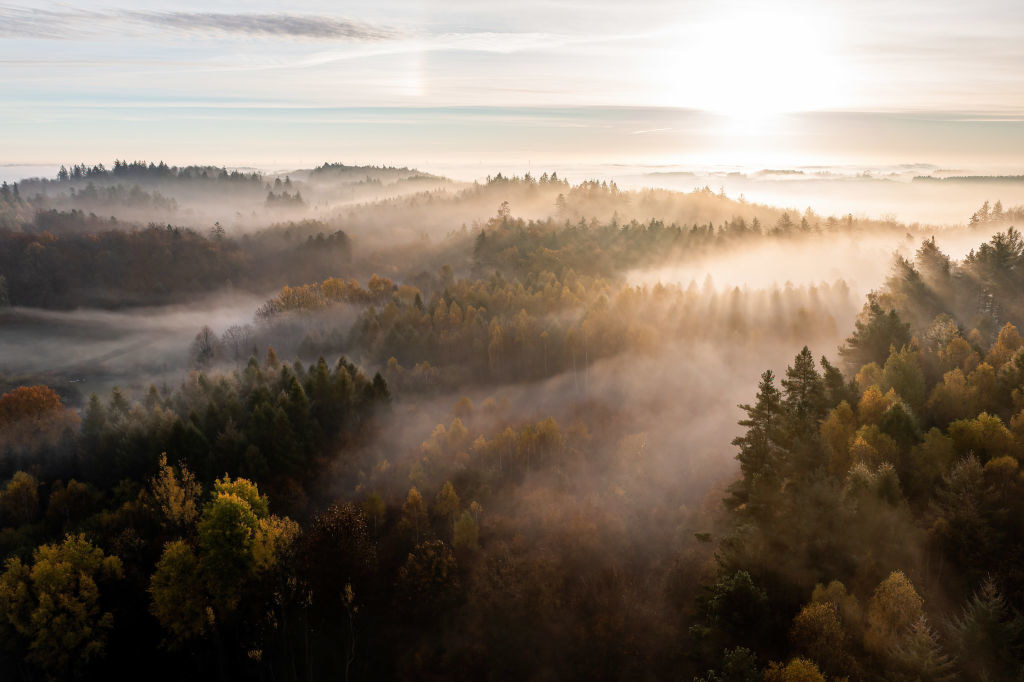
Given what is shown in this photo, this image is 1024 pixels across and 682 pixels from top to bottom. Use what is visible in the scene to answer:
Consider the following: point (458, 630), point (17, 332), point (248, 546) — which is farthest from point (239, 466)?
point (17, 332)

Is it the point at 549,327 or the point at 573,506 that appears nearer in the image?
the point at 573,506

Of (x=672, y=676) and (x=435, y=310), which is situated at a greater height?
(x=435, y=310)

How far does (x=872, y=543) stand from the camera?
40.2 meters

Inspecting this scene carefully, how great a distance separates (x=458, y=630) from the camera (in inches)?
2421

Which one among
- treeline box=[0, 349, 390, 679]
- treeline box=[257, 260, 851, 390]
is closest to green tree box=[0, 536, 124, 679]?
treeline box=[0, 349, 390, 679]

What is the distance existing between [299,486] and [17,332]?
179038mm

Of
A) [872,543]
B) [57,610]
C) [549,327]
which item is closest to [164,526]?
[57,610]

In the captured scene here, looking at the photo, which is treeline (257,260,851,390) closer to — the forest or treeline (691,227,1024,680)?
the forest

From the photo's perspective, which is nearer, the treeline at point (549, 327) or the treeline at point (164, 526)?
the treeline at point (164, 526)

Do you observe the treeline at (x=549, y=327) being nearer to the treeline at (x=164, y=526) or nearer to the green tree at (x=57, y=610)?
the treeline at (x=164, y=526)

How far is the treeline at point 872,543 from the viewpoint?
32875 mm

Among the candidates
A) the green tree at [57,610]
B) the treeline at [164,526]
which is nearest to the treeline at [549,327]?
the treeline at [164,526]

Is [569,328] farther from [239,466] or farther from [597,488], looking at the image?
[239,466]

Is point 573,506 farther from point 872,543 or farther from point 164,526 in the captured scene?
point 164,526
